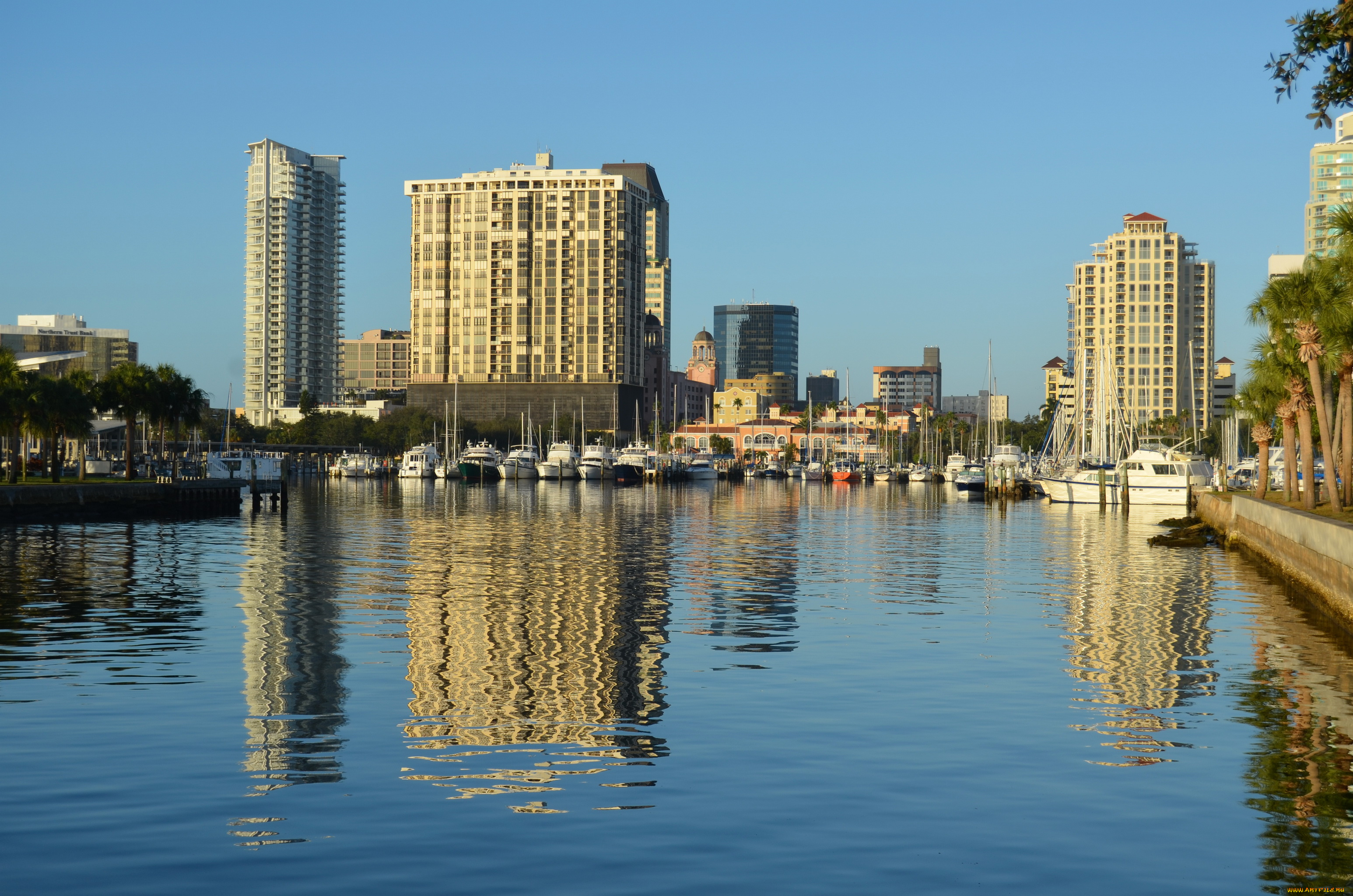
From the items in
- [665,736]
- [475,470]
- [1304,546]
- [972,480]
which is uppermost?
[475,470]

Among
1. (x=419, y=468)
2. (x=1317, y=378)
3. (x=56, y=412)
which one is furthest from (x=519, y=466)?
(x=1317, y=378)

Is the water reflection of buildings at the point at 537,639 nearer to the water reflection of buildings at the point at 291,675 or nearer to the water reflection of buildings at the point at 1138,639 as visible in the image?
the water reflection of buildings at the point at 291,675

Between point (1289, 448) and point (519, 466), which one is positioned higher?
point (1289, 448)

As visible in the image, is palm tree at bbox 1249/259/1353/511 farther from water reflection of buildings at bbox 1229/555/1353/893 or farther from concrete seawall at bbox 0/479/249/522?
concrete seawall at bbox 0/479/249/522

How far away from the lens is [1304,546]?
38.8 meters

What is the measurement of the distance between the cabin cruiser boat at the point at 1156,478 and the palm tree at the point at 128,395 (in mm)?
73962

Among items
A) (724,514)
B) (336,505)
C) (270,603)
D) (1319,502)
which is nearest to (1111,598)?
(270,603)

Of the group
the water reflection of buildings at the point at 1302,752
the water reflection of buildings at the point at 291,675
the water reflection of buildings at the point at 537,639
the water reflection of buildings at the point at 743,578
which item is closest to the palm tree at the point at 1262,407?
the water reflection of buildings at the point at 743,578

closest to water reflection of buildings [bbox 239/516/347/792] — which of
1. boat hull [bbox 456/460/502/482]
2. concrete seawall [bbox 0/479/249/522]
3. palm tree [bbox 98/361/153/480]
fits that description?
concrete seawall [bbox 0/479/249/522]

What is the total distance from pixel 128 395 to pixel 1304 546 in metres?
86.3

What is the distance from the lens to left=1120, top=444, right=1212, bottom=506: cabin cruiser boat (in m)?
96.7

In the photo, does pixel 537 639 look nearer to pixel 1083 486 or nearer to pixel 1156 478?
pixel 1156 478

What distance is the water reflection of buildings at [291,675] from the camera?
16828mm

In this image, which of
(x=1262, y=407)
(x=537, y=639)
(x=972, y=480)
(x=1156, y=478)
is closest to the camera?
(x=537, y=639)
